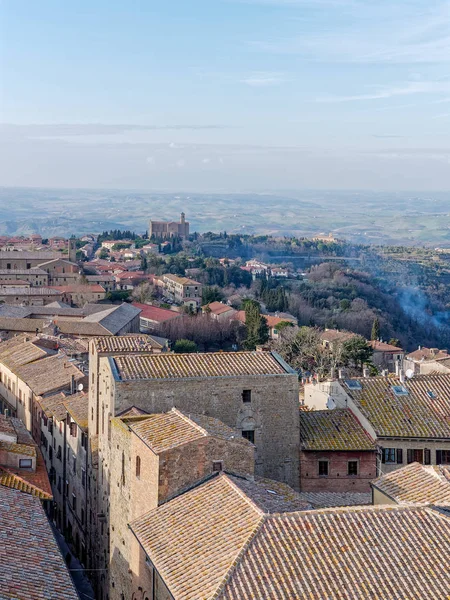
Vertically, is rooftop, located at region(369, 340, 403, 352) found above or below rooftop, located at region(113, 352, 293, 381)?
below

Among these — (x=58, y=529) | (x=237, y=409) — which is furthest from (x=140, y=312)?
(x=237, y=409)

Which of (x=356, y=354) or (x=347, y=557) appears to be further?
(x=356, y=354)

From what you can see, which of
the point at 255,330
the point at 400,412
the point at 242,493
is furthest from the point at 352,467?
the point at 255,330

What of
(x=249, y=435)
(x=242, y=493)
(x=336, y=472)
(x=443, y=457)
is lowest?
(x=336, y=472)

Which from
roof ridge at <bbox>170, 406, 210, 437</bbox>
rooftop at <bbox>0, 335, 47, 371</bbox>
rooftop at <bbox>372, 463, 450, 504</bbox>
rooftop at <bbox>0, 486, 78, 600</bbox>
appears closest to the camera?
rooftop at <bbox>0, 486, 78, 600</bbox>

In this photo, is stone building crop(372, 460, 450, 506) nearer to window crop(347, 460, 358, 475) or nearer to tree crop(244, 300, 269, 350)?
window crop(347, 460, 358, 475)

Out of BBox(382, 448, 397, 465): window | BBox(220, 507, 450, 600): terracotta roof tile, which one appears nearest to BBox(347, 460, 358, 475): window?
BBox(382, 448, 397, 465): window

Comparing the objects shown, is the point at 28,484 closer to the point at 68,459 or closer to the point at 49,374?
the point at 68,459

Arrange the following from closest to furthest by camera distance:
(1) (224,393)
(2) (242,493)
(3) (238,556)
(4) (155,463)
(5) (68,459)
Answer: (3) (238,556)
(2) (242,493)
(4) (155,463)
(1) (224,393)
(5) (68,459)
